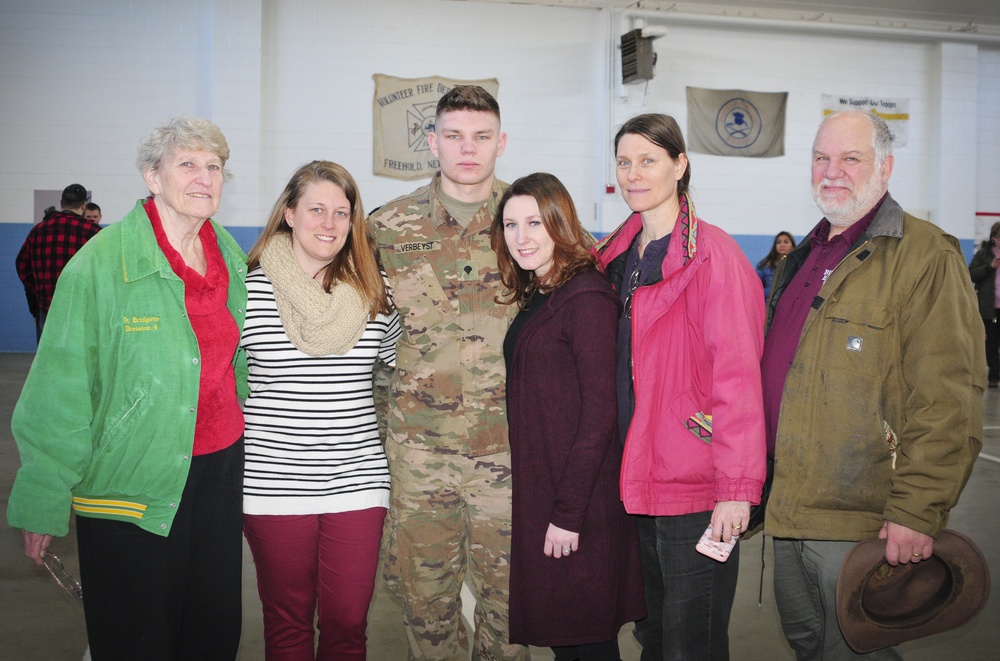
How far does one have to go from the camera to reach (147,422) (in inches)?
77.8

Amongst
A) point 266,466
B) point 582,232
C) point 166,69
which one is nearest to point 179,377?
point 266,466

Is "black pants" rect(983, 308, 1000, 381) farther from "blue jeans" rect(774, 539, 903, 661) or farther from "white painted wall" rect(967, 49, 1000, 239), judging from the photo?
"blue jeans" rect(774, 539, 903, 661)

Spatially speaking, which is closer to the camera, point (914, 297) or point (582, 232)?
point (914, 297)

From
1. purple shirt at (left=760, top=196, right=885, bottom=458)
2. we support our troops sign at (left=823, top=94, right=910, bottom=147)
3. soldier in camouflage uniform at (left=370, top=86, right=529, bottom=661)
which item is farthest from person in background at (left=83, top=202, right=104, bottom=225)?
we support our troops sign at (left=823, top=94, right=910, bottom=147)

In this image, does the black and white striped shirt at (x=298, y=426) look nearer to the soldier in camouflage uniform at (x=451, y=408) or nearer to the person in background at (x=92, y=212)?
the soldier in camouflage uniform at (x=451, y=408)

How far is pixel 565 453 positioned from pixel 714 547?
1.44 feet

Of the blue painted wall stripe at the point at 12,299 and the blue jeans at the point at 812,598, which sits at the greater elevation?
the blue painted wall stripe at the point at 12,299

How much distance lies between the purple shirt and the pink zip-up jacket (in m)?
0.11

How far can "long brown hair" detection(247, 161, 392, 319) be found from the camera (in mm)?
2275

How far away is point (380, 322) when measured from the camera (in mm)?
2346

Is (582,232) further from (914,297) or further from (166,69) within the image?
(166,69)

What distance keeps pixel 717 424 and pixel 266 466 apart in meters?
1.21

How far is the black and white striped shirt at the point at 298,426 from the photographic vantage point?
2.19 m

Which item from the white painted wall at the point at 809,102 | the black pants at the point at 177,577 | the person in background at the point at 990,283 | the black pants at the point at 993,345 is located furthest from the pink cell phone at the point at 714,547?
the white painted wall at the point at 809,102
